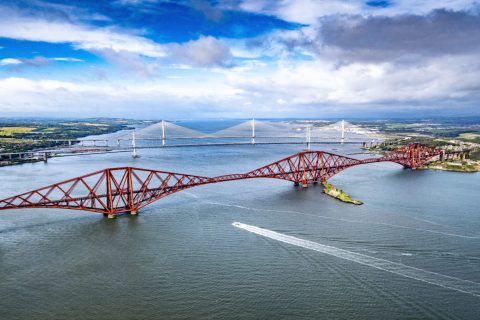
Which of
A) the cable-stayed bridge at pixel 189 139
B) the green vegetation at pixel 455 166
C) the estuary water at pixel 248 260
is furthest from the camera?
the cable-stayed bridge at pixel 189 139

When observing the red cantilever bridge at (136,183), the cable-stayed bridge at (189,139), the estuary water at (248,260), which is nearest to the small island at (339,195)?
the estuary water at (248,260)

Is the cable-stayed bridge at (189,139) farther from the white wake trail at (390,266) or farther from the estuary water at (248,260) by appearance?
the white wake trail at (390,266)

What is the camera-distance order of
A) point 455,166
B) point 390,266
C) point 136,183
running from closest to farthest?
point 390,266, point 136,183, point 455,166

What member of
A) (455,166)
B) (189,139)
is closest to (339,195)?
(455,166)

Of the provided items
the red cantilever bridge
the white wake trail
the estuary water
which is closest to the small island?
the estuary water

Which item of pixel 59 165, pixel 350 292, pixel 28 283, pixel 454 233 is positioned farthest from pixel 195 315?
pixel 59 165

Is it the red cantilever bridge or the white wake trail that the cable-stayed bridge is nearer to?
the red cantilever bridge

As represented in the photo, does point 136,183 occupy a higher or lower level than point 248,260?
higher

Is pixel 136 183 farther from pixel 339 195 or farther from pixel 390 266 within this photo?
pixel 390 266
